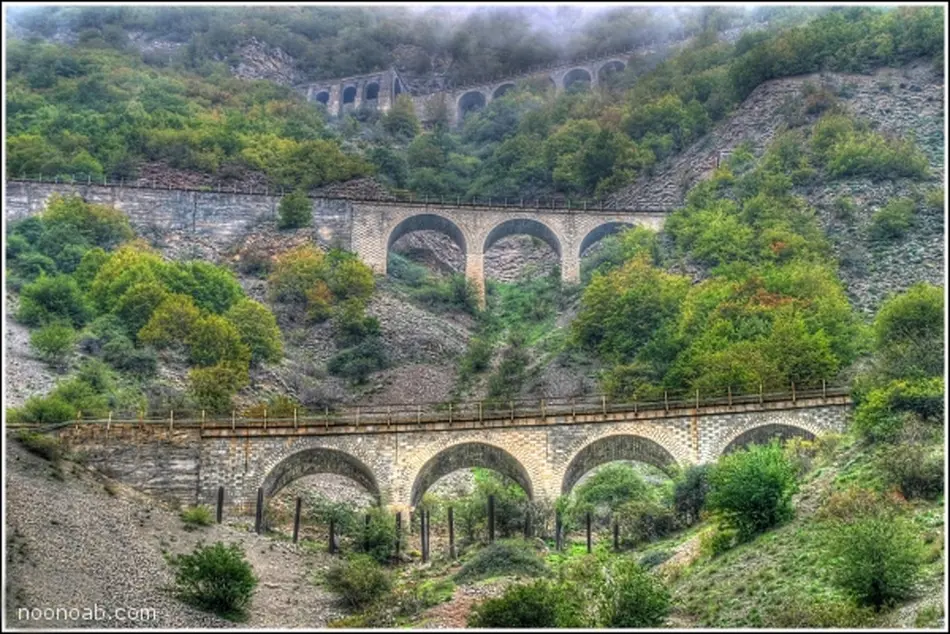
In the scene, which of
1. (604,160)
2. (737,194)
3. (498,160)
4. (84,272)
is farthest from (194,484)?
(498,160)

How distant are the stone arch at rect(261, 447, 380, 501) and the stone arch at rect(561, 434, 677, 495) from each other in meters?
6.27

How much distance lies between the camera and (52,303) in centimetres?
4891

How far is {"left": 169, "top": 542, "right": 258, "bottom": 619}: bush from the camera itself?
24.1 m

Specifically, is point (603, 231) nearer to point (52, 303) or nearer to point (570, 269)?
point (570, 269)

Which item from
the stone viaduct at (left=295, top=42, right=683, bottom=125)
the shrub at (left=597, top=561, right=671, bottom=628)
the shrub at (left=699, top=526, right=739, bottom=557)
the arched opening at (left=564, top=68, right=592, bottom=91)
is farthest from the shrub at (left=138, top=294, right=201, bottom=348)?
the arched opening at (left=564, top=68, right=592, bottom=91)

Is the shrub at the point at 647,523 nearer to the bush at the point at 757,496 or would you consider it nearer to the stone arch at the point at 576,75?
the bush at the point at 757,496

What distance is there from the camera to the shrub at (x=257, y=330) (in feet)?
164

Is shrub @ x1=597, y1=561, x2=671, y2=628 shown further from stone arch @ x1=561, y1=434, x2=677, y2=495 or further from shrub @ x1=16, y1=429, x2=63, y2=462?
shrub @ x1=16, y1=429, x2=63, y2=462

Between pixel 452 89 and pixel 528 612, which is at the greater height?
pixel 452 89

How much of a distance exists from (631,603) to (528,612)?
1907 millimetres

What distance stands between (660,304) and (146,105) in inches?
1744

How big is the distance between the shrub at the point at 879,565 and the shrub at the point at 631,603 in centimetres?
331

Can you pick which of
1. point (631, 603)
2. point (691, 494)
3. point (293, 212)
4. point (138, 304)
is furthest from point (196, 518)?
point (293, 212)

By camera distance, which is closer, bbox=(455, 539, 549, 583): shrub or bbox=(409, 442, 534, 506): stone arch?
bbox=(455, 539, 549, 583): shrub
